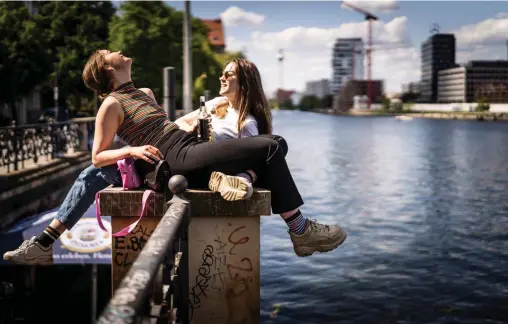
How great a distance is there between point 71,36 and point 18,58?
14.3 metres

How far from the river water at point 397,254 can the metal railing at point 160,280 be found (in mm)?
12833

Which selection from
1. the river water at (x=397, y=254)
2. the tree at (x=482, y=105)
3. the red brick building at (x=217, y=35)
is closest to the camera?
the river water at (x=397, y=254)

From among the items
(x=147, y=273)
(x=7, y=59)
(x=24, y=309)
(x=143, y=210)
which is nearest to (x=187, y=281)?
(x=143, y=210)

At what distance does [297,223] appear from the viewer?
470 cm

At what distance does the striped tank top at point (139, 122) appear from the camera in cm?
466

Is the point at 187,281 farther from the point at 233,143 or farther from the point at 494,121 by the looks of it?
the point at 494,121

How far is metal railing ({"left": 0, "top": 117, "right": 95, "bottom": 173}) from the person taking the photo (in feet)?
63.6

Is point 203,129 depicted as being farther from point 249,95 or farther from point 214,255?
point 214,255

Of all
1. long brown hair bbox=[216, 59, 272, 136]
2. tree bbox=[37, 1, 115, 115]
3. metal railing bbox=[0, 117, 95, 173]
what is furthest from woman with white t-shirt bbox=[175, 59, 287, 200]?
tree bbox=[37, 1, 115, 115]

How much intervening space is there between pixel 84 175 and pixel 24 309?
19.9 m

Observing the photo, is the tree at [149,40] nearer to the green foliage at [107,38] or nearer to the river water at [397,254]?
the green foliage at [107,38]

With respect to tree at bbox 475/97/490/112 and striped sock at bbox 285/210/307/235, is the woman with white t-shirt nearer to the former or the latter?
striped sock at bbox 285/210/307/235

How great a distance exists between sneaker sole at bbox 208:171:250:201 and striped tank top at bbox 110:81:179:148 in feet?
1.82

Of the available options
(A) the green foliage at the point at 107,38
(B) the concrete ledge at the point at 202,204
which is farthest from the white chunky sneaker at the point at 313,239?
(A) the green foliage at the point at 107,38
